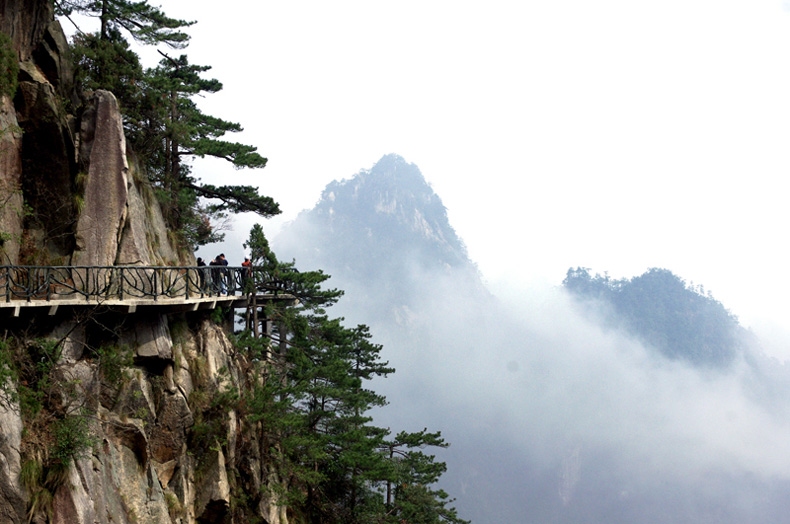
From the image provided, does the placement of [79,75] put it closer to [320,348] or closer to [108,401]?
[108,401]

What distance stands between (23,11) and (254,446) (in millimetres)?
15376

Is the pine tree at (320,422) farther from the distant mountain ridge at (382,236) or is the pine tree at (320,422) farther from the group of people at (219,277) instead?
the distant mountain ridge at (382,236)

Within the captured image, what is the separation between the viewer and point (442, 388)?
134 m

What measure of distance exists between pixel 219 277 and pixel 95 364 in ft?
18.3

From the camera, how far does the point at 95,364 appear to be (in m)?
14.1

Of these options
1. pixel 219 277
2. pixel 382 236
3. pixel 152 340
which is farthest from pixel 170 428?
pixel 382 236

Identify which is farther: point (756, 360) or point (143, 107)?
point (756, 360)

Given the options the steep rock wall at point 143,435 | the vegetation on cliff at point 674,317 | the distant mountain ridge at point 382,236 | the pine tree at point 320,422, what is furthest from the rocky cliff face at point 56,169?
the vegetation on cliff at point 674,317

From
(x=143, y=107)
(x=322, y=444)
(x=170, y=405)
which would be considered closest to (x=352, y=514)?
(x=322, y=444)

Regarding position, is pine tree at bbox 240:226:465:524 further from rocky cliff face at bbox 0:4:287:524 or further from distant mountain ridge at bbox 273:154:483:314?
distant mountain ridge at bbox 273:154:483:314

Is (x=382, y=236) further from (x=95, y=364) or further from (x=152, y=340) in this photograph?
(x=95, y=364)

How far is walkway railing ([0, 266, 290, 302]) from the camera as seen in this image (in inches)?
525

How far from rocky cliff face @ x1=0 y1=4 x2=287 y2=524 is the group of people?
1065 millimetres

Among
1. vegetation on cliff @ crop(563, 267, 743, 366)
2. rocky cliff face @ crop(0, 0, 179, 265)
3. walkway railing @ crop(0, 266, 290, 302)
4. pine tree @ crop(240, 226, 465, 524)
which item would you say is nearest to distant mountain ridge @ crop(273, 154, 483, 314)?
Result: vegetation on cliff @ crop(563, 267, 743, 366)
